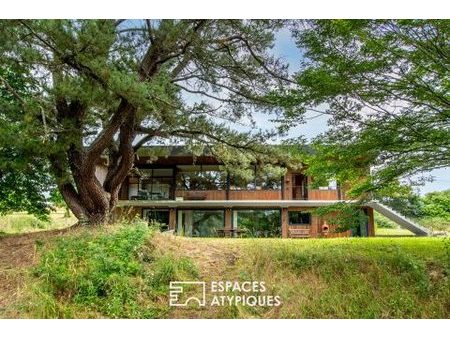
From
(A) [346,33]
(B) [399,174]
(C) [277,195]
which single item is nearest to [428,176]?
(B) [399,174]

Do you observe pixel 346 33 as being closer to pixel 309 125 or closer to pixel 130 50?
pixel 309 125

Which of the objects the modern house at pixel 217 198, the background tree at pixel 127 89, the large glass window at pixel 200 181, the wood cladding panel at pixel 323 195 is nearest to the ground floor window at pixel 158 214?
the modern house at pixel 217 198

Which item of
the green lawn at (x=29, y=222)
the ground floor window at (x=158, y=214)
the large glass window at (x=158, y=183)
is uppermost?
the large glass window at (x=158, y=183)

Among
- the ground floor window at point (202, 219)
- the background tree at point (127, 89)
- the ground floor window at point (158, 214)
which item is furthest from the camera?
the ground floor window at point (158, 214)

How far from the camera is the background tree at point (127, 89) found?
436 centimetres

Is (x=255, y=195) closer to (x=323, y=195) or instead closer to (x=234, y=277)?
(x=323, y=195)

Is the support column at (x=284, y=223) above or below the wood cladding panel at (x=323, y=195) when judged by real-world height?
below

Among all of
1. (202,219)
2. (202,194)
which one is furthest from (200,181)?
(202,219)

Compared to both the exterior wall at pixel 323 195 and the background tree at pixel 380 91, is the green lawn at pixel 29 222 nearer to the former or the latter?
the exterior wall at pixel 323 195

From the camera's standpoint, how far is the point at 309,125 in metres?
4.66

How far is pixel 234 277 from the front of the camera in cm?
375

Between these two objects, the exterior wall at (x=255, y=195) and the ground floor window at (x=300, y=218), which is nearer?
the ground floor window at (x=300, y=218)

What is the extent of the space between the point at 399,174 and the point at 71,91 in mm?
4277

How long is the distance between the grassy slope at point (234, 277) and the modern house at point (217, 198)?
1.80 m
